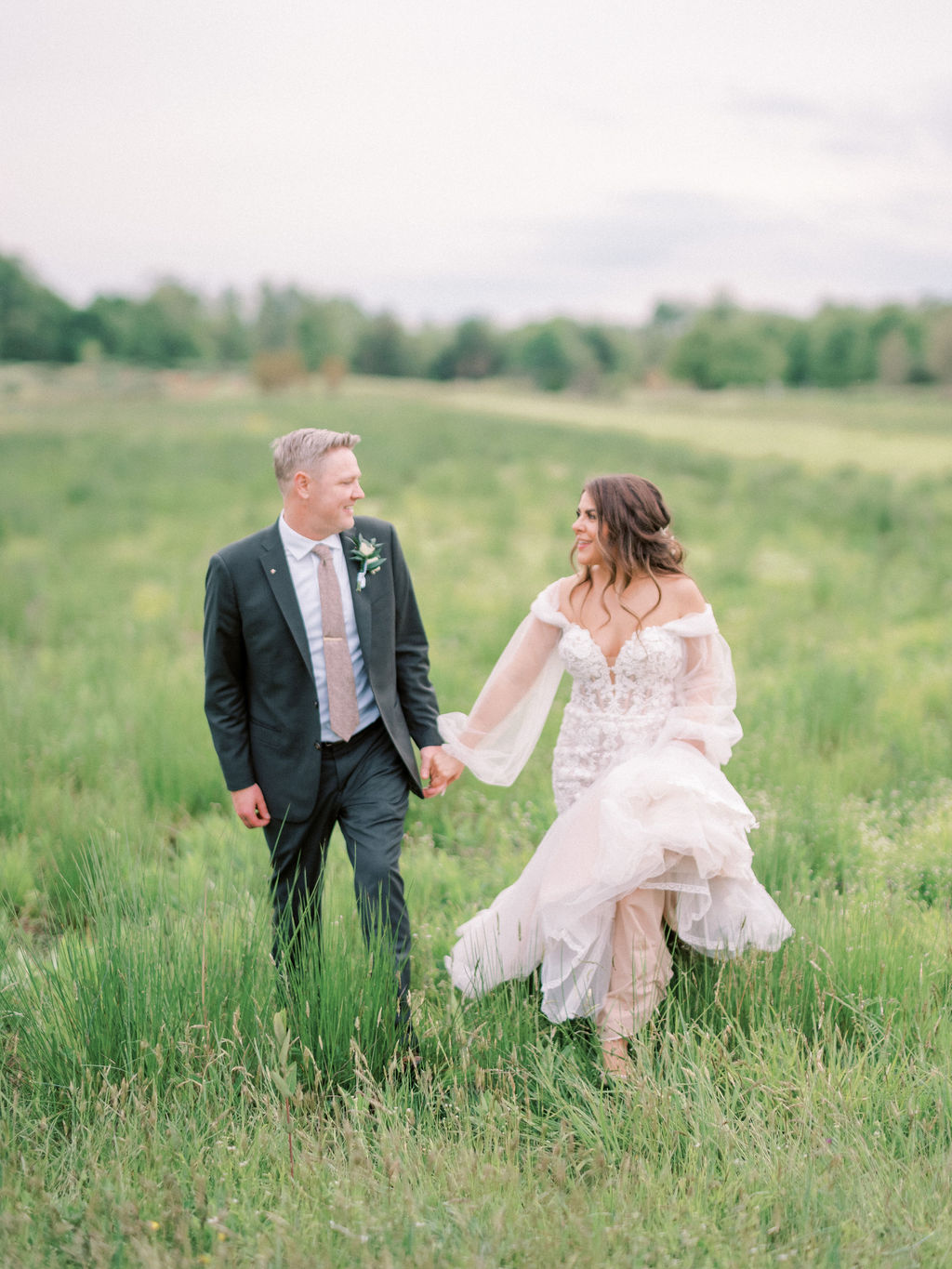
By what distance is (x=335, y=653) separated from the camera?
13.0 feet

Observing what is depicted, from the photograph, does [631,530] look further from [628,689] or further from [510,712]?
[510,712]

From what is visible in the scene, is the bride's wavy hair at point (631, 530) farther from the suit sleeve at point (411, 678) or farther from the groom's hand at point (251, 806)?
the groom's hand at point (251, 806)

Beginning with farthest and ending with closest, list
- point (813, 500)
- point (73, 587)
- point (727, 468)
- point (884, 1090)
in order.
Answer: point (727, 468) → point (813, 500) → point (73, 587) → point (884, 1090)

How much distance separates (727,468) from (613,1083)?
81.9ft

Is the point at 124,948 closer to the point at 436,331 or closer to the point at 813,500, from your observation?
the point at 813,500

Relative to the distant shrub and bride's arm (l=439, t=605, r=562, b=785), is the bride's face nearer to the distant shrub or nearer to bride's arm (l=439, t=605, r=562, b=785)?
bride's arm (l=439, t=605, r=562, b=785)

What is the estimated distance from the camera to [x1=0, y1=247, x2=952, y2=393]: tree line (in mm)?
99688

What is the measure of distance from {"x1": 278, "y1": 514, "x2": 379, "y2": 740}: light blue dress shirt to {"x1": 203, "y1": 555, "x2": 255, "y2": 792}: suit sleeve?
0.26m

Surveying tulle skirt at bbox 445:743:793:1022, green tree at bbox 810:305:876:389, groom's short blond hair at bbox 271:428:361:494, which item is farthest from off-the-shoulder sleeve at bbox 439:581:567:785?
green tree at bbox 810:305:876:389

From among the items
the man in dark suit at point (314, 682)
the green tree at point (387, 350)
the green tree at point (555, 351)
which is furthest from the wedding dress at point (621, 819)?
the green tree at point (555, 351)

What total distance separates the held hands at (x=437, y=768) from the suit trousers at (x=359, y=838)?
0.10 m

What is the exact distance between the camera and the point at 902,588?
43.2ft

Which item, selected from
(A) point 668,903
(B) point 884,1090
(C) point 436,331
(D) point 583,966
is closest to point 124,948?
(D) point 583,966

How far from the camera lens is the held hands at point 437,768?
420 cm
